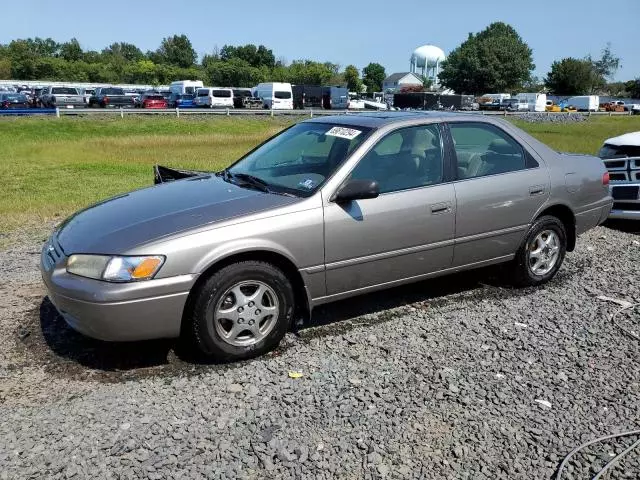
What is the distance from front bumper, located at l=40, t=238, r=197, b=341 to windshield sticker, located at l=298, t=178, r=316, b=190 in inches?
43.4

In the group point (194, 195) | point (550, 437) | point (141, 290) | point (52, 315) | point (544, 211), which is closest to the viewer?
point (550, 437)

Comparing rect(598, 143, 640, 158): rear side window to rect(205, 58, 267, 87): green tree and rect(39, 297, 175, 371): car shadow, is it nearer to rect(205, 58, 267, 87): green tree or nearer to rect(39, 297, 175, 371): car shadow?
rect(39, 297, 175, 371): car shadow

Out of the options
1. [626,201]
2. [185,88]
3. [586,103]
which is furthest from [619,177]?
[586,103]

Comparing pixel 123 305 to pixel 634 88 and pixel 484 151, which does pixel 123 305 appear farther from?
pixel 634 88

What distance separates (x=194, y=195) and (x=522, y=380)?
2588 millimetres

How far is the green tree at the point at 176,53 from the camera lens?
123544 mm

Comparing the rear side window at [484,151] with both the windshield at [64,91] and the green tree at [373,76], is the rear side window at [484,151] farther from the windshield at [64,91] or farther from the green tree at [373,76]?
the green tree at [373,76]

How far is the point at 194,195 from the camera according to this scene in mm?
4281

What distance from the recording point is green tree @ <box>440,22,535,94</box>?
98062mm

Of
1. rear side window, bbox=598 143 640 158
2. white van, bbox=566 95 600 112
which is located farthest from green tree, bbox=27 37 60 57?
rear side window, bbox=598 143 640 158

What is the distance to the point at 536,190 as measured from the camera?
512cm

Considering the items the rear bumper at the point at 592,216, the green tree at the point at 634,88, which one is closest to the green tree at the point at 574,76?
the green tree at the point at 634,88

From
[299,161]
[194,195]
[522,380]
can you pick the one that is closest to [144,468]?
[194,195]

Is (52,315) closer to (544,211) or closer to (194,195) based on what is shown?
(194,195)
